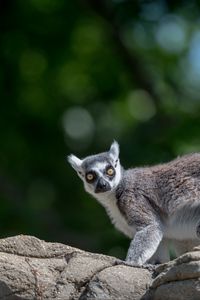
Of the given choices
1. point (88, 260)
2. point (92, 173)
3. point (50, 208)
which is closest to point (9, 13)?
point (50, 208)

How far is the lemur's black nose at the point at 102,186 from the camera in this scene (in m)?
11.4

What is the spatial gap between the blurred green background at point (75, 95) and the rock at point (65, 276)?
11162mm

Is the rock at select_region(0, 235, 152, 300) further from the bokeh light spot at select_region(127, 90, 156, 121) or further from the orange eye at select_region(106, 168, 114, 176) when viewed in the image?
the bokeh light spot at select_region(127, 90, 156, 121)

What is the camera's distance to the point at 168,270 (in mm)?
8664

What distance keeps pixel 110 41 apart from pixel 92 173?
12.1 m

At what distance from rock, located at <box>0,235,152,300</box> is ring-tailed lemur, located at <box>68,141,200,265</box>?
1153 mm

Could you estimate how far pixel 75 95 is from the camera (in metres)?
23.5

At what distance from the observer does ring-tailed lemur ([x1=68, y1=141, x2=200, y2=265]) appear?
1076 cm

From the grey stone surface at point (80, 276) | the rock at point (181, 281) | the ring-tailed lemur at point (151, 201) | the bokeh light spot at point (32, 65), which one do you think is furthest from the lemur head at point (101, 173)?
the bokeh light spot at point (32, 65)

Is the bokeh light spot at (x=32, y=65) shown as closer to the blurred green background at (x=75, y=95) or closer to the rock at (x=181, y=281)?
A: the blurred green background at (x=75, y=95)

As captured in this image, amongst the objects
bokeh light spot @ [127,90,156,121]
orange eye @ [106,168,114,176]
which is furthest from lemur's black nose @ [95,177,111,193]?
bokeh light spot @ [127,90,156,121]

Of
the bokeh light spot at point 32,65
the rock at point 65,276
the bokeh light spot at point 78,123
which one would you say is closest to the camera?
the rock at point 65,276

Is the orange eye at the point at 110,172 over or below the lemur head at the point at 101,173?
over

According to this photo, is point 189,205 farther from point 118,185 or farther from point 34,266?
point 34,266
